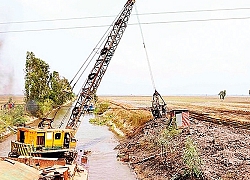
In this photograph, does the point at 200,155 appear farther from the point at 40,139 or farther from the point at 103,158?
the point at 103,158

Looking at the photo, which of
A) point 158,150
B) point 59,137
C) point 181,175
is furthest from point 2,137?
point 181,175

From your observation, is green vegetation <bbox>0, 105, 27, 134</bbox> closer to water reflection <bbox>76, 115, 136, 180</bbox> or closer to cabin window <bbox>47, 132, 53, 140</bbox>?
water reflection <bbox>76, 115, 136, 180</bbox>

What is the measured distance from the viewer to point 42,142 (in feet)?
67.0

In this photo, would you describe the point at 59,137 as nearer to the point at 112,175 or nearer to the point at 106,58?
the point at 112,175

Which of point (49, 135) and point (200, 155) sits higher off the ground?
point (49, 135)

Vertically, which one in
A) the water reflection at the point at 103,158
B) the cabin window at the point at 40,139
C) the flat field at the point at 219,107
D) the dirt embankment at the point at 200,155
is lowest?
the water reflection at the point at 103,158

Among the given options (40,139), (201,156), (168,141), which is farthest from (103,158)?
(201,156)

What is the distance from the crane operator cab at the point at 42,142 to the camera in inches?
794

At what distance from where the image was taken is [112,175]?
2125 centimetres

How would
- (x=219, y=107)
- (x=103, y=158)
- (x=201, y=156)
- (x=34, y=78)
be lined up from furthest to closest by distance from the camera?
(x=219, y=107) → (x=34, y=78) → (x=103, y=158) → (x=201, y=156)

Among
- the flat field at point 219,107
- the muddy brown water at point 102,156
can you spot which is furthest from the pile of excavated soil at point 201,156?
the flat field at point 219,107

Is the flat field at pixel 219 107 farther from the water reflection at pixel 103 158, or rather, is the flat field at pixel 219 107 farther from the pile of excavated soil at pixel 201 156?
the water reflection at pixel 103 158

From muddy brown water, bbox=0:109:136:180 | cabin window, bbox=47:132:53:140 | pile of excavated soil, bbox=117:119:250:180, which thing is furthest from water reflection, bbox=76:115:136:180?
cabin window, bbox=47:132:53:140

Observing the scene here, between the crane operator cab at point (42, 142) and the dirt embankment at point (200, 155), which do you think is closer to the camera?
the dirt embankment at point (200, 155)
